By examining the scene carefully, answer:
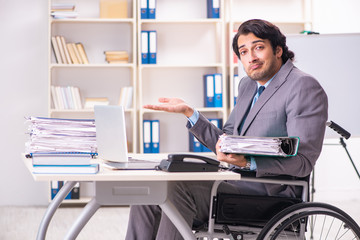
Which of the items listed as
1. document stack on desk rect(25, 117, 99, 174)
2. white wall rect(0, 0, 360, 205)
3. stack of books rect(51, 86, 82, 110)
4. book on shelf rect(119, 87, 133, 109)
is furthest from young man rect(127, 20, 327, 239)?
white wall rect(0, 0, 360, 205)

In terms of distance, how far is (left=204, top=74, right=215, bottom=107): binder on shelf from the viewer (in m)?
5.04

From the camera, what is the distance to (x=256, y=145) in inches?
71.6

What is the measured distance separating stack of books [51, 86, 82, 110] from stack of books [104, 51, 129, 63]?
1.27 ft

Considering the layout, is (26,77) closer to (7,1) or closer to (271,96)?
(7,1)

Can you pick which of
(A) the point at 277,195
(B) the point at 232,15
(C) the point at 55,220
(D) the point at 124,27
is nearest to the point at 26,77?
(D) the point at 124,27

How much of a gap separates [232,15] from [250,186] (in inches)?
121

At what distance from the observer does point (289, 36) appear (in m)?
3.69

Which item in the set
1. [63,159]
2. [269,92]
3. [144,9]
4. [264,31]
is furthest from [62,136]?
[144,9]

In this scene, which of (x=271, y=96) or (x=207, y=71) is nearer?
(x=271, y=96)

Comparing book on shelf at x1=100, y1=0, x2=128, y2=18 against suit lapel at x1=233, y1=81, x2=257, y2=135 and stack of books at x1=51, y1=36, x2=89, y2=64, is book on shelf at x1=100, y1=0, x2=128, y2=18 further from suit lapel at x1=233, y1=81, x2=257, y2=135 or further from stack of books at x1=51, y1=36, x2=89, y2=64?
suit lapel at x1=233, y1=81, x2=257, y2=135

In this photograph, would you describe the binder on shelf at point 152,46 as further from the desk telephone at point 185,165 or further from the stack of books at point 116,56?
the desk telephone at point 185,165

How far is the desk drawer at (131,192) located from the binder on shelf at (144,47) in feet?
10.7

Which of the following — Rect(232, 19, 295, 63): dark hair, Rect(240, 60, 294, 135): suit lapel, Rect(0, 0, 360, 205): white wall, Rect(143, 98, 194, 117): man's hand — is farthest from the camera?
Rect(0, 0, 360, 205): white wall

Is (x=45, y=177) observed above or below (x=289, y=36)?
below
